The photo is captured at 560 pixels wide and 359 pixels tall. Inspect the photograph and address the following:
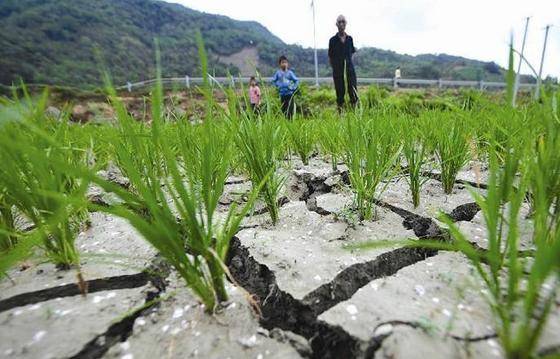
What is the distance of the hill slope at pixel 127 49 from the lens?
3684 cm

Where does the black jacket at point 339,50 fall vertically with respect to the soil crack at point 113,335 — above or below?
above

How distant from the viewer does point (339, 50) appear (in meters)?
4.19

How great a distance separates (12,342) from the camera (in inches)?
22.2

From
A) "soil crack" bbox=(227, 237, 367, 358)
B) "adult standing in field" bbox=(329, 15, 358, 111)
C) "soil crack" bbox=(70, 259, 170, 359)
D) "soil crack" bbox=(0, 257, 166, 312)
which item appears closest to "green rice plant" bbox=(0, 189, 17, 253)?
"soil crack" bbox=(0, 257, 166, 312)

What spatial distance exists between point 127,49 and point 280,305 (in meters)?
62.1

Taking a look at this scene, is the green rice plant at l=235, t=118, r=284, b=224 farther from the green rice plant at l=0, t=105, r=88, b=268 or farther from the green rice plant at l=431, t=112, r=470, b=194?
the green rice plant at l=431, t=112, r=470, b=194

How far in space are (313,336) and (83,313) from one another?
44cm

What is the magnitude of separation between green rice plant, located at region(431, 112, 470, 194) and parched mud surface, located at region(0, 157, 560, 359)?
0.29 metres

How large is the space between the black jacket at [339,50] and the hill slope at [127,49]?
28216 millimetres

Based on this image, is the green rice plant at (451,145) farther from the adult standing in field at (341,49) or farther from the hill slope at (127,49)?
the hill slope at (127,49)

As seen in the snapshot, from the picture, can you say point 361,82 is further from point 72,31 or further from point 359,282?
point 72,31

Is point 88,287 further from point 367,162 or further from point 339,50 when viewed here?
point 339,50

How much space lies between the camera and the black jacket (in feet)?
13.6

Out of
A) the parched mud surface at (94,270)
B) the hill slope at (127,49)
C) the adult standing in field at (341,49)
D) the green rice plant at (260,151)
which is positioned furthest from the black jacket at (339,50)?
the hill slope at (127,49)
